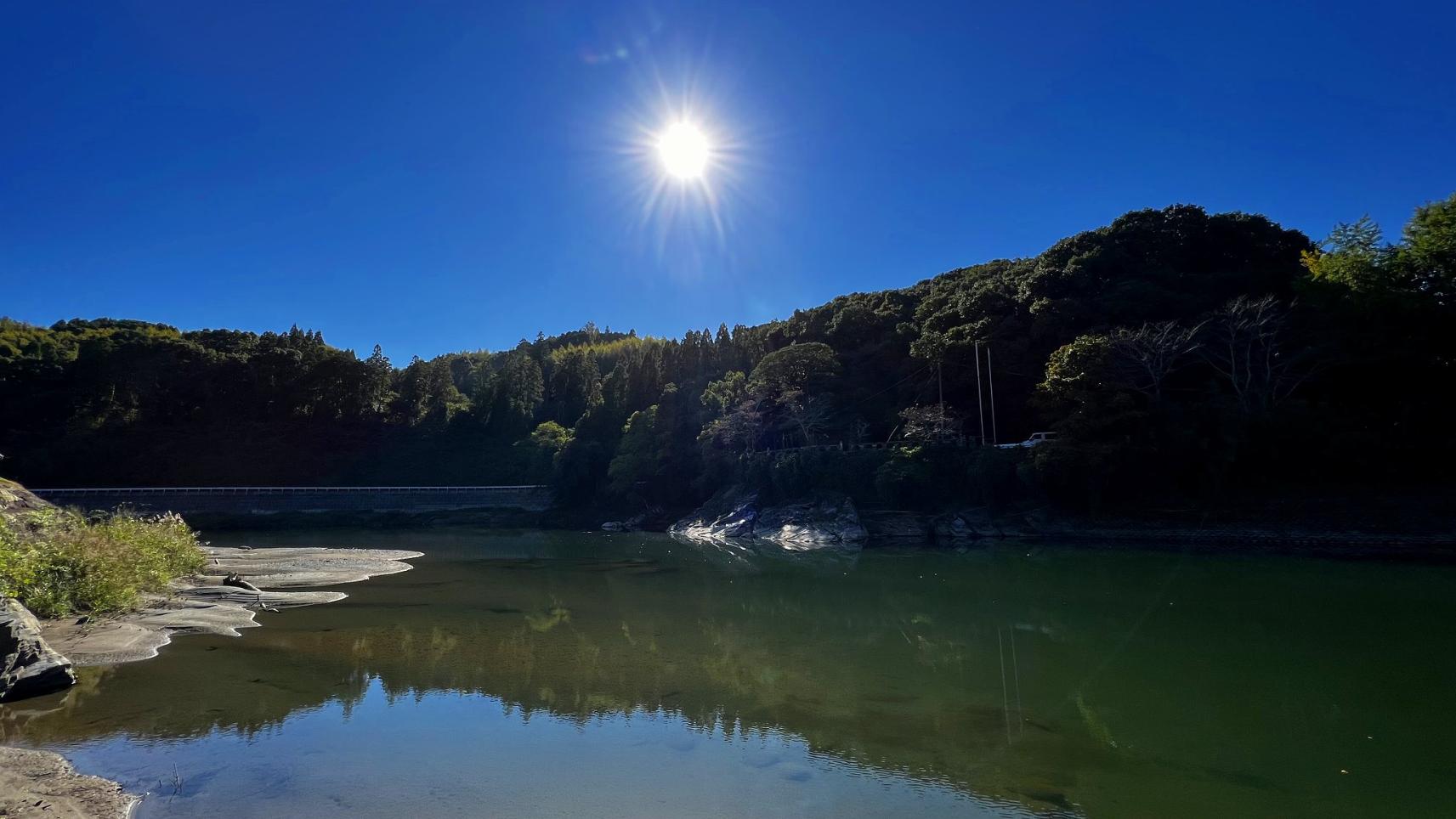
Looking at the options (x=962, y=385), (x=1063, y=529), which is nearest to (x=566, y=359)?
(x=962, y=385)

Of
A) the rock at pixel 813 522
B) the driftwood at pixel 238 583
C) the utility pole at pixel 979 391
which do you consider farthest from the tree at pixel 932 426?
the driftwood at pixel 238 583

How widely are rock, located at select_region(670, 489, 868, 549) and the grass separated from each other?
1165 inches

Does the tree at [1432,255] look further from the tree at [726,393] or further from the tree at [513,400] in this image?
the tree at [513,400]

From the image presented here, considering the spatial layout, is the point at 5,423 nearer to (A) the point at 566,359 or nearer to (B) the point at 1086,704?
(A) the point at 566,359

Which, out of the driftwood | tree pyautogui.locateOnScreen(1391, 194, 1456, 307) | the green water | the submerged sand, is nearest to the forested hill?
tree pyautogui.locateOnScreen(1391, 194, 1456, 307)

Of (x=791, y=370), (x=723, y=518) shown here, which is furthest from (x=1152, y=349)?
(x=723, y=518)

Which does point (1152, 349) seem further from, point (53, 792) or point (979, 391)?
point (53, 792)

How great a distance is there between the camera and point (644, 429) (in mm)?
59031

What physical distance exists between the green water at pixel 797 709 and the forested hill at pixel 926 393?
17861mm

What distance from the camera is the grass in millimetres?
14141

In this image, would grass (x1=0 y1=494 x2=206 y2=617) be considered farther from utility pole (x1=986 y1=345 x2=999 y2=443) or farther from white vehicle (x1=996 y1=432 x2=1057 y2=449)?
utility pole (x1=986 y1=345 x2=999 y2=443)

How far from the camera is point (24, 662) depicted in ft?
35.3

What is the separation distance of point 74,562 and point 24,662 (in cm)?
566

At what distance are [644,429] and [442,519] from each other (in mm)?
17825
